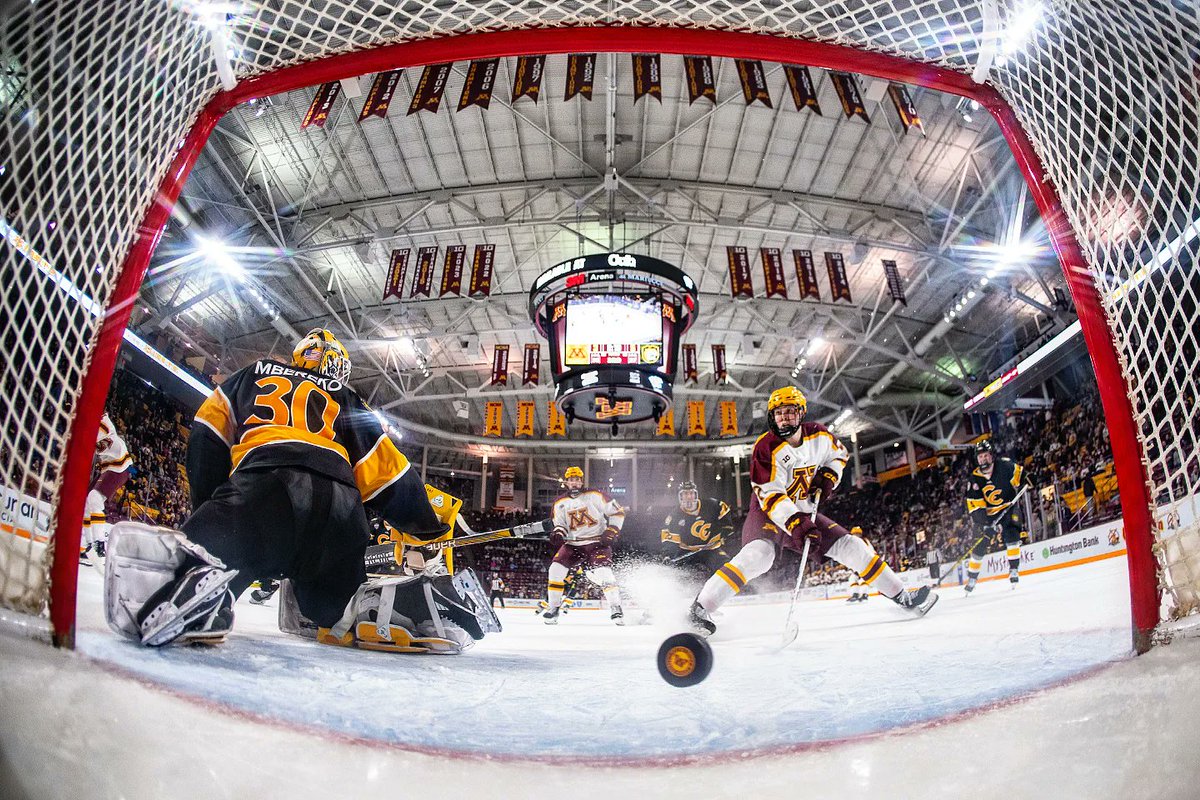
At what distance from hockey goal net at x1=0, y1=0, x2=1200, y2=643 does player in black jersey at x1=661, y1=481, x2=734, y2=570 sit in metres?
2.25

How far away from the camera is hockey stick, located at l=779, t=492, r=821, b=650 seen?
7.05ft

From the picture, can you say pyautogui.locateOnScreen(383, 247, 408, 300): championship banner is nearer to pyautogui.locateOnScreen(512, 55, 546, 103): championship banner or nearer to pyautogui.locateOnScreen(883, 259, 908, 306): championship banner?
pyautogui.locateOnScreen(512, 55, 546, 103): championship banner

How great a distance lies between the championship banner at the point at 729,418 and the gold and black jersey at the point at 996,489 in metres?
1.81

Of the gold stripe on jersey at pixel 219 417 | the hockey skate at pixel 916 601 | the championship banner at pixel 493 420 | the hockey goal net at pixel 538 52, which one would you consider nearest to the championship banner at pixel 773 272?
the championship banner at pixel 493 420

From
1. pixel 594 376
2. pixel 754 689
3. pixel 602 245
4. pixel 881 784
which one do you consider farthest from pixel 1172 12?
pixel 602 245

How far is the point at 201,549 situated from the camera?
1.51 m

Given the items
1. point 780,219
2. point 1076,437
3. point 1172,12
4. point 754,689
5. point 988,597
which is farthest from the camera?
point 780,219

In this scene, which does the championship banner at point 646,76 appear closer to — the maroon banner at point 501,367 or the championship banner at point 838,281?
the maroon banner at point 501,367

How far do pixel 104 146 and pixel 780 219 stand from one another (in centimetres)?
635

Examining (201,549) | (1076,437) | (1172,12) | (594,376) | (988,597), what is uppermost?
(1172,12)

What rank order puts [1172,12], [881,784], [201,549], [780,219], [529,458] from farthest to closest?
[780,219], [529,458], [201,549], [1172,12], [881,784]

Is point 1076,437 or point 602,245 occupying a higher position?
point 602,245

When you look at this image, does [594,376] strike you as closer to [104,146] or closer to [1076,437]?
[104,146]

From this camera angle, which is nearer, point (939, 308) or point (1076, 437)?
point (1076, 437)
